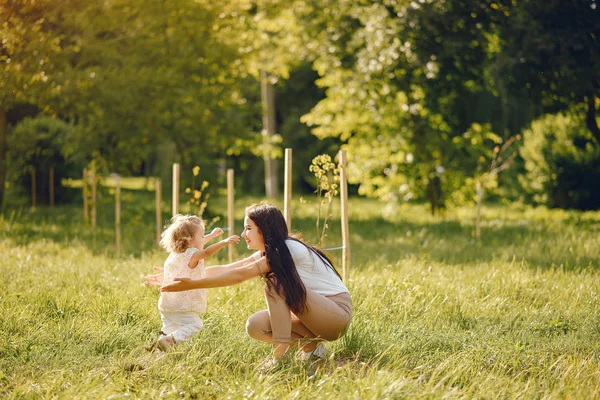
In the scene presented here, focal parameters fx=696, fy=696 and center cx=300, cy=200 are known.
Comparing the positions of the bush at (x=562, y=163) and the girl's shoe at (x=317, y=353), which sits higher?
the bush at (x=562, y=163)

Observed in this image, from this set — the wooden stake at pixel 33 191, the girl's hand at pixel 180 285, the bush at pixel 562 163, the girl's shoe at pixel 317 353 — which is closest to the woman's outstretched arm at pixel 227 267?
the girl's hand at pixel 180 285

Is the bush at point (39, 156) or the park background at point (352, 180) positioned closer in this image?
the park background at point (352, 180)

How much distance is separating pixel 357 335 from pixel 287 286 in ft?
2.71

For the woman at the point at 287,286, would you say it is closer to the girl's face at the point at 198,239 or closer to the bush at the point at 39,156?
the girl's face at the point at 198,239

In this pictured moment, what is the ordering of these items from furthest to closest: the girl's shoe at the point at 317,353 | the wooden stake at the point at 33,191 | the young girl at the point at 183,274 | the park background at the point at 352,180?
1. the wooden stake at the point at 33,191
2. the young girl at the point at 183,274
3. the girl's shoe at the point at 317,353
4. the park background at the point at 352,180

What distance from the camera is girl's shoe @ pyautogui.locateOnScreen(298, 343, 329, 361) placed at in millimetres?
4574

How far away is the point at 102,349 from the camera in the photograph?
4832mm

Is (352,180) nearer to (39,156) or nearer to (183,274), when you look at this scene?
(39,156)

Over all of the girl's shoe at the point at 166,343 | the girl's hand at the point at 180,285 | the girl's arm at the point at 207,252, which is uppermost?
the girl's arm at the point at 207,252

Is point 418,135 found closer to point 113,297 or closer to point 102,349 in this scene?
point 113,297

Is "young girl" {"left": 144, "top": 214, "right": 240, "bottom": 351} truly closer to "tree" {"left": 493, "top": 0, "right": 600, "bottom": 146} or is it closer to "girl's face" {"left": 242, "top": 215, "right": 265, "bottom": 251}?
"girl's face" {"left": 242, "top": 215, "right": 265, "bottom": 251}

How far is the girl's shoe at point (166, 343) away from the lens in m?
4.64

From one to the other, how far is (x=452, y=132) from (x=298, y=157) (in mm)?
14296

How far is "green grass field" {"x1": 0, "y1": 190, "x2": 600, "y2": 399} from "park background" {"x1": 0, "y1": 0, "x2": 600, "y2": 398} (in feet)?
0.08
